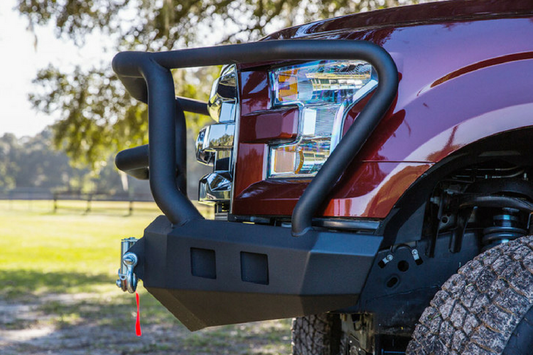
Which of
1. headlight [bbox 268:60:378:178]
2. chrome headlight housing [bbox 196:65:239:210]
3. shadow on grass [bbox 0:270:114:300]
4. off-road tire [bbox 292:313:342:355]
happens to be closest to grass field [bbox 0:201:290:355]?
shadow on grass [bbox 0:270:114:300]

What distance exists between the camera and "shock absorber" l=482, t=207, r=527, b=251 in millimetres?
1907

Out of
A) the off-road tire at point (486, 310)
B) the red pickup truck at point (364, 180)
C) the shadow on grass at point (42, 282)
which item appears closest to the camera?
the off-road tire at point (486, 310)

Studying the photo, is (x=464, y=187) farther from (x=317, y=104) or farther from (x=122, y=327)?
(x=122, y=327)

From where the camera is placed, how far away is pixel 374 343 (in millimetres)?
1944

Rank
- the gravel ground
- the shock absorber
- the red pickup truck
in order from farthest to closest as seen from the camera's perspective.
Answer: the gravel ground
the shock absorber
the red pickup truck

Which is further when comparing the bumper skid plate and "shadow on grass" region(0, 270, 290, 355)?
"shadow on grass" region(0, 270, 290, 355)

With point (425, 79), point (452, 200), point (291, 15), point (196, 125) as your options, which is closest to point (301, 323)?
point (452, 200)

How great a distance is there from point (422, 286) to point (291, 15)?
569cm

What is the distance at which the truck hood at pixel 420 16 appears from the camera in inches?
65.8

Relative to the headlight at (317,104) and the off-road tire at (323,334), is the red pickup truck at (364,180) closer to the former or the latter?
the headlight at (317,104)

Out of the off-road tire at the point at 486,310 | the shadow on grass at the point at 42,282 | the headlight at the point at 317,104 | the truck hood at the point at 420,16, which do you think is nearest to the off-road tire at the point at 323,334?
the off-road tire at the point at 486,310

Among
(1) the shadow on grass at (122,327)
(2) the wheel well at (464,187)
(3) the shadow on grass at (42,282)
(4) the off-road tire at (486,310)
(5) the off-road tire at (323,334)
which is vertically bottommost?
(3) the shadow on grass at (42,282)

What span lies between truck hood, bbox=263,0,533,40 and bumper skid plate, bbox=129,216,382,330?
64cm

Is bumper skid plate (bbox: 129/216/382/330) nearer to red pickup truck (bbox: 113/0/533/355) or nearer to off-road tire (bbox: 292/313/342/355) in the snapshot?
red pickup truck (bbox: 113/0/533/355)
